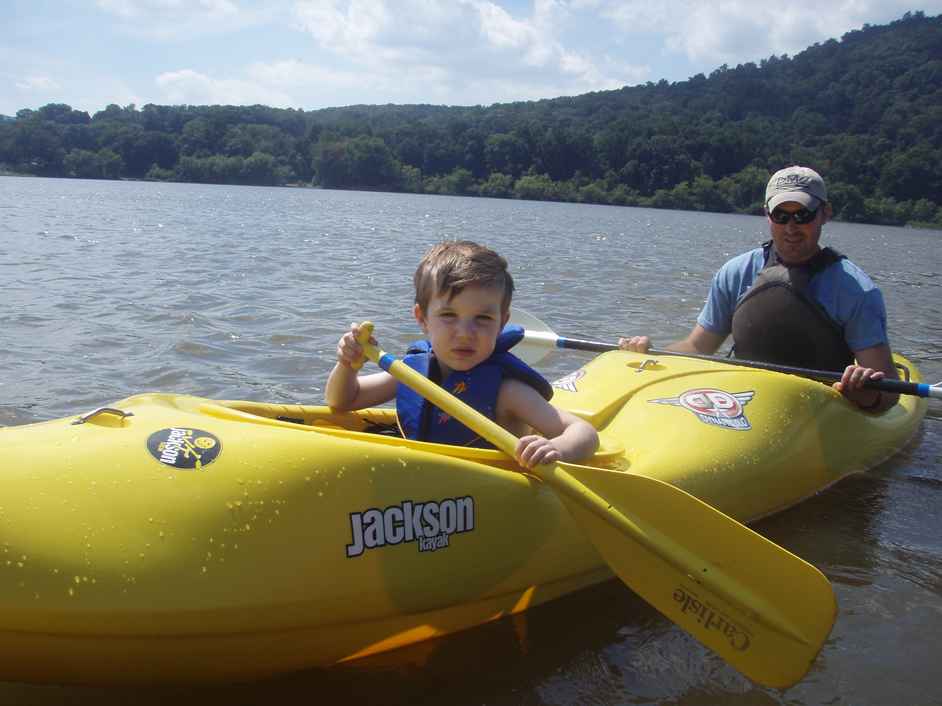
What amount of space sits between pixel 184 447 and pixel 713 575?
4.70 ft

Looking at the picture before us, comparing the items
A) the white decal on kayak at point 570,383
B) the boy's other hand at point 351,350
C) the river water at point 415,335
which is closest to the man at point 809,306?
the white decal on kayak at point 570,383

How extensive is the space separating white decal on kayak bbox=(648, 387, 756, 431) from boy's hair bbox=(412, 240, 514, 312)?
127 centimetres

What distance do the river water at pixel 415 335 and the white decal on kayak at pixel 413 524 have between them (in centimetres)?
39

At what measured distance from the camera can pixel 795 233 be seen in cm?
Answer: 405

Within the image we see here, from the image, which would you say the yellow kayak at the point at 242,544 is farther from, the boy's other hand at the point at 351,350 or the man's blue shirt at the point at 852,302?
the man's blue shirt at the point at 852,302

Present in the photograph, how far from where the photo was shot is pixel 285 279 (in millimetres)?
10430

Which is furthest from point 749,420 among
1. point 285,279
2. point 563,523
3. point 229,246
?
point 229,246

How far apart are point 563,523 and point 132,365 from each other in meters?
3.95

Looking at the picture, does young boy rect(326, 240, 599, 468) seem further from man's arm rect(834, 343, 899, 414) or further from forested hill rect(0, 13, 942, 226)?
forested hill rect(0, 13, 942, 226)

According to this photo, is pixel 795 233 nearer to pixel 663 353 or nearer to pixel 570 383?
pixel 663 353

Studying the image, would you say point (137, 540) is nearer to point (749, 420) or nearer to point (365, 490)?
point (365, 490)

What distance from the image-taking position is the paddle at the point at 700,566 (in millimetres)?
2404

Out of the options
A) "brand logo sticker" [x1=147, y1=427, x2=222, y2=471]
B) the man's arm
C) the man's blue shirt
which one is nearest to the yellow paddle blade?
"brand logo sticker" [x1=147, y1=427, x2=222, y2=471]

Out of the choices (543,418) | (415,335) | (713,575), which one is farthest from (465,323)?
(415,335)
